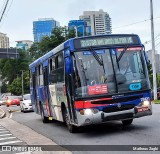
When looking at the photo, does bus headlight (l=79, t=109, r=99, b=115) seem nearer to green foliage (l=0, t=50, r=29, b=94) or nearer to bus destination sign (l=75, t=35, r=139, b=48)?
bus destination sign (l=75, t=35, r=139, b=48)

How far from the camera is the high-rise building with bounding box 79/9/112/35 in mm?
53072

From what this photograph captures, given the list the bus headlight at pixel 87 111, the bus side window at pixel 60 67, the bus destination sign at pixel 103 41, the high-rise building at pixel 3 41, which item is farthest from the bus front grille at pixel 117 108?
the high-rise building at pixel 3 41

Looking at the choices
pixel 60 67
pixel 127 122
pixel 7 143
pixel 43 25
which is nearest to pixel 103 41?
pixel 60 67

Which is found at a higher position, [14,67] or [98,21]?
[98,21]

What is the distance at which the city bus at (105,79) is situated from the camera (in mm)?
11891

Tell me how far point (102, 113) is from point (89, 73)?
124 cm

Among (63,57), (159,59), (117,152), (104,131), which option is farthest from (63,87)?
(159,59)

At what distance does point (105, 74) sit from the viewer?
12.0 metres

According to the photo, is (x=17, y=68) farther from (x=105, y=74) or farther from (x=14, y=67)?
(x=105, y=74)

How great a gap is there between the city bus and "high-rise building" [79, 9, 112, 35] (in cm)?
3927

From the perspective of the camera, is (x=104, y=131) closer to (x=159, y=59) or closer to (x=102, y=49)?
(x=102, y=49)

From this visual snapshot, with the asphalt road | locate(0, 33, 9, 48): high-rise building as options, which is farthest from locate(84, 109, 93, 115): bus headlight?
locate(0, 33, 9, 48): high-rise building

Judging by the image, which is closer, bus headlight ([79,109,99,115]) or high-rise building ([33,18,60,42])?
bus headlight ([79,109,99,115])

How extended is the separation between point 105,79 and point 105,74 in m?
0.15
